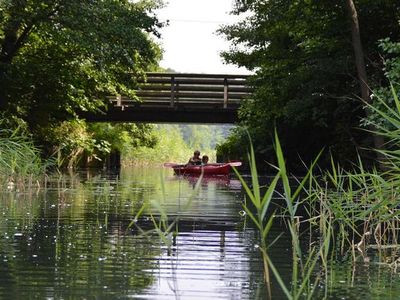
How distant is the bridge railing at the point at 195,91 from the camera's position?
109ft

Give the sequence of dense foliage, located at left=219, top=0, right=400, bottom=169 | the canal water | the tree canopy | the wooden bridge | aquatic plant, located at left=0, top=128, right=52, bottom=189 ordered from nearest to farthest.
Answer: the canal water < aquatic plant, located at left=0, top=128, right=52, bottom=189 < dense foliage, located at left=219, top=0, right=400, bottom=169 < the tree canopy < the wooden bridge

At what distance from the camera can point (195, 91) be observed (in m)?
33.7

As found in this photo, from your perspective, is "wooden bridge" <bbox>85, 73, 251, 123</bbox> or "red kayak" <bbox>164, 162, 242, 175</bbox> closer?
"red kayak" <bbox>164, 162, 242, 175</bbox>

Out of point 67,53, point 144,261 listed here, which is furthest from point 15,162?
point 67,53

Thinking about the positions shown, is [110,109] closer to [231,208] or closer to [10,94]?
[10,94]

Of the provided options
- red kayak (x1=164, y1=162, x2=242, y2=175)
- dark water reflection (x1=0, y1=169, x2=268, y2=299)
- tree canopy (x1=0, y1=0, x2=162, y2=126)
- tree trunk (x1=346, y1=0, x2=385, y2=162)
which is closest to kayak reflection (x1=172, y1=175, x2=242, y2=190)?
red kayak (x1=164, y1=162, x2=242, y2=175)

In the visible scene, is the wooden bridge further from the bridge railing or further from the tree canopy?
the tree canopy

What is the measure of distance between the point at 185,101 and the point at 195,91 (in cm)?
52

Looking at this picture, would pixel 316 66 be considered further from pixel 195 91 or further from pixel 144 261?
pixel 144 261

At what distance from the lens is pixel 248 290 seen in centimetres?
580

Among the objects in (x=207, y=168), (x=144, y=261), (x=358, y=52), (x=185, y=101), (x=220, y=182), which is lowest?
(x=144, y=261)

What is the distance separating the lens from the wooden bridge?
32.4m

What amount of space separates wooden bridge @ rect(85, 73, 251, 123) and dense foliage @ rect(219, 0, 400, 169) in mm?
3094

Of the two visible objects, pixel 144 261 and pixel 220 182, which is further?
pixel 220 182
